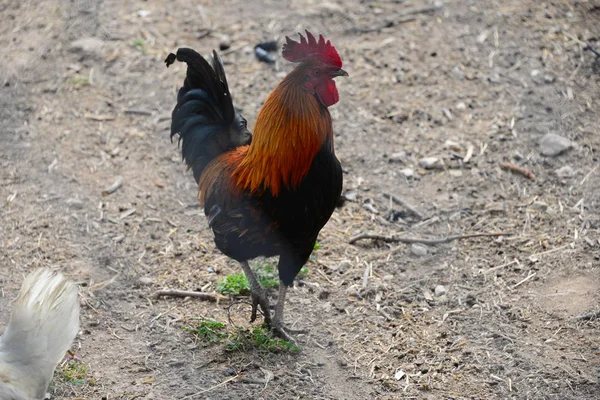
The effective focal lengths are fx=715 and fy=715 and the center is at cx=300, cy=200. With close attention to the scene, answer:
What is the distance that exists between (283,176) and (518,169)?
2924 mm

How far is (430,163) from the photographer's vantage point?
671cm

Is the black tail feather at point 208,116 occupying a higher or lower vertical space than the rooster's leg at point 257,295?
higher

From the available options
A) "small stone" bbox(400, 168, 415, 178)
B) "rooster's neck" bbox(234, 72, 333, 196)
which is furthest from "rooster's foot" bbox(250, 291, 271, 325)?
"small stone" bbox(400, 168, 415, 178)

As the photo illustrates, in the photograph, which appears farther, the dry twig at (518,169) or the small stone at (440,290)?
the dry twig at (518,169)

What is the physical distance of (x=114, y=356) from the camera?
4750 mm

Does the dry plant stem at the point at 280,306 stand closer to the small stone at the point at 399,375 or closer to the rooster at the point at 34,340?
the small stone at the point at 399,375

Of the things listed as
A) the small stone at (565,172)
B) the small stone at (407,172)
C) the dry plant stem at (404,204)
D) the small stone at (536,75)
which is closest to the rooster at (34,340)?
the dry plant stem at (404,204)

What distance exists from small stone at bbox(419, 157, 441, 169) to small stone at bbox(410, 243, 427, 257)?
1.14 metres

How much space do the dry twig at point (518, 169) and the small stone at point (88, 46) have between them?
15.3ft

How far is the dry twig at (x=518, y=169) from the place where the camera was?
6.46 m

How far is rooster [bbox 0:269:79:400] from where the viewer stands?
3.83 meters

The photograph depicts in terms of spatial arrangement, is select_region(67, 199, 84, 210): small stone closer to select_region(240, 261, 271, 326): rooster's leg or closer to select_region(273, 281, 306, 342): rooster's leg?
select_region(240, 261, 271, 326): rooster's leg

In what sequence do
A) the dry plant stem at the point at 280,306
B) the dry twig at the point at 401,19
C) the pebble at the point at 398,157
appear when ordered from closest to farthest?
the dry plant stem at the point at 280,306 < the pebble at the point at 398,157 < the dry twig at the point at 401,19

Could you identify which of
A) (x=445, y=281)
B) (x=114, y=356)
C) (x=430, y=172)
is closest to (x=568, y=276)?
(x=445, y=281)
